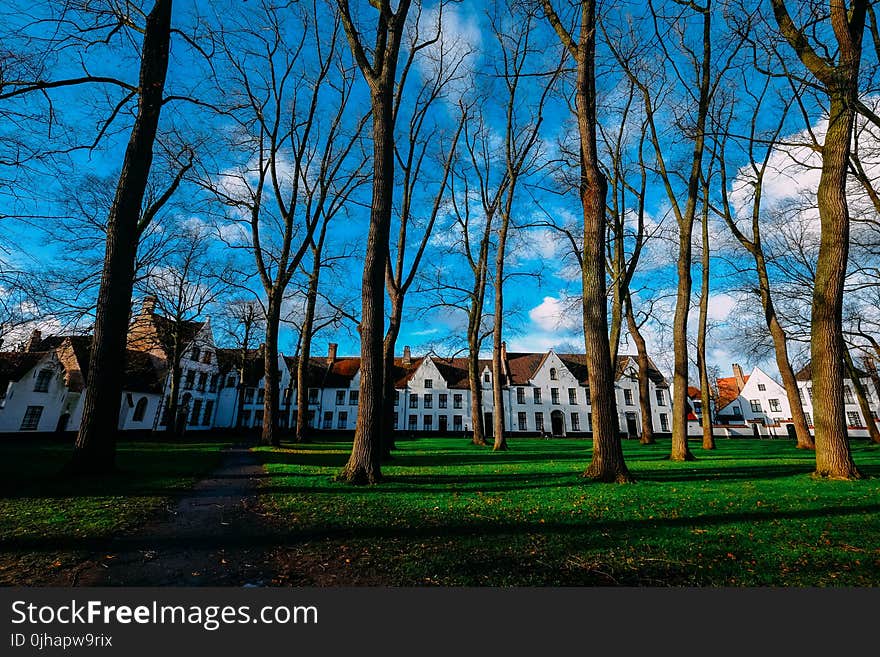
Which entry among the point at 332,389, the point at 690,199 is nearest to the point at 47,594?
the point at 690,199

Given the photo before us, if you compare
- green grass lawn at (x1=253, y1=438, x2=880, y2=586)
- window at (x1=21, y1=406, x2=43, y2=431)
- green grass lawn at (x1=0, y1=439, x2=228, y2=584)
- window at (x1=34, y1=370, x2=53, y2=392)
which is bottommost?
green grass lawn at (x1=253, y1=438, x2=880, y2=586)

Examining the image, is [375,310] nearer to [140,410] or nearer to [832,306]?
[832,306]

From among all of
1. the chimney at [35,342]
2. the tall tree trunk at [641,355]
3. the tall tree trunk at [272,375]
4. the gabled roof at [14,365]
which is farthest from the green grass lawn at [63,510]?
the chimney at [35,342]

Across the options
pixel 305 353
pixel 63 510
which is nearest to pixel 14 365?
pixel 305 353

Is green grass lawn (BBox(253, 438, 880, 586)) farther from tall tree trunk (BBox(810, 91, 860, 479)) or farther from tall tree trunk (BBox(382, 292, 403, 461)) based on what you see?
tall tree trunk (BBox(382, 292, 403, 461))

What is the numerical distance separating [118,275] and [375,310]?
5222 mm

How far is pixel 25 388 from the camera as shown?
1034 inches

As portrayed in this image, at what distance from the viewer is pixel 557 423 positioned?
45000 mm

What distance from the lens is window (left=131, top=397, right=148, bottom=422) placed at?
31903mm

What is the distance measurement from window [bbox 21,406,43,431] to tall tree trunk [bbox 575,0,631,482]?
3474 cm

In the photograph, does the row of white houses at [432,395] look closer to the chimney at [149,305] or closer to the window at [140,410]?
the window at [140,410]

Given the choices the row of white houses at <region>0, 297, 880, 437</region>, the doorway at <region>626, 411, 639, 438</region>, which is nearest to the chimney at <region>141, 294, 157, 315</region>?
the row of white houses at <region>0, 297, 880, 437</region>

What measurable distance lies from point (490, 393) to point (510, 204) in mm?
28914

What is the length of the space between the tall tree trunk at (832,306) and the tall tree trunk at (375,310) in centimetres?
922
